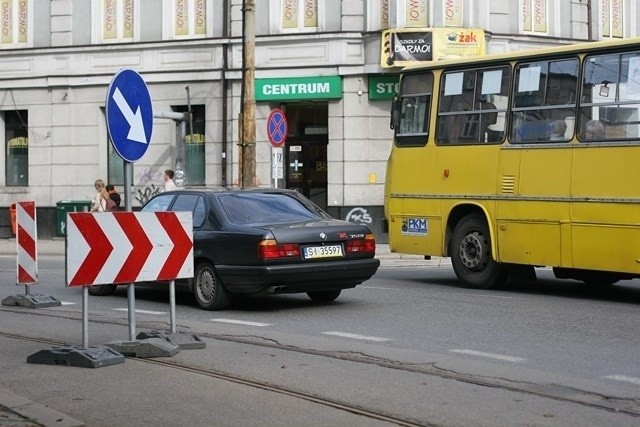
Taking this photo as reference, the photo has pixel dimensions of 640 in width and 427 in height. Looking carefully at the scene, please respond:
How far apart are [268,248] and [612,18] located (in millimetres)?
21320

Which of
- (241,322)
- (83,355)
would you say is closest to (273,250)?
(241,322)

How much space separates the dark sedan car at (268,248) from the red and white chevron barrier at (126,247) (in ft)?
8.12

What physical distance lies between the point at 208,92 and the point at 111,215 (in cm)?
2032

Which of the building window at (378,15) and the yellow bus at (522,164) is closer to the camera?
the yellow bus at (522,164)

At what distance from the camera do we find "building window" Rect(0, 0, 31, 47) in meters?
32.0

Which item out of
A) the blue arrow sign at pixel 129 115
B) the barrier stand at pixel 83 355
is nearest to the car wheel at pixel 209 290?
the blue arrow sign at pixel 129 115

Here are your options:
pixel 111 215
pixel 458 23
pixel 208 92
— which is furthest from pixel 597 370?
pixel 208 92

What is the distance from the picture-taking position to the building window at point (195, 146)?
30.1 meters

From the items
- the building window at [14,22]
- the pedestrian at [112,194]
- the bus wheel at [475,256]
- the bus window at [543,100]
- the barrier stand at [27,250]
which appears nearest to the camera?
the barrier stand at [27,250]

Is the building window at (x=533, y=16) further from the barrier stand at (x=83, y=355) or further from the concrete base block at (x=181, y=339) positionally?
the barrier stand at (x=83, y=355)

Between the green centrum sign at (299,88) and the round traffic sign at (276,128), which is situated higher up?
the green centrum sign at (299,88)

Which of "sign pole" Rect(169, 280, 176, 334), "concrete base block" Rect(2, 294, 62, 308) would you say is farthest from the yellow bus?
"sign pole" Rect(169, 280, 176, 334)

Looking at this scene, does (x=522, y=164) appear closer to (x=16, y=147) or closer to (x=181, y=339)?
(x=181, y=339)

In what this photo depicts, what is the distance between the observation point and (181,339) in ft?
33.7
